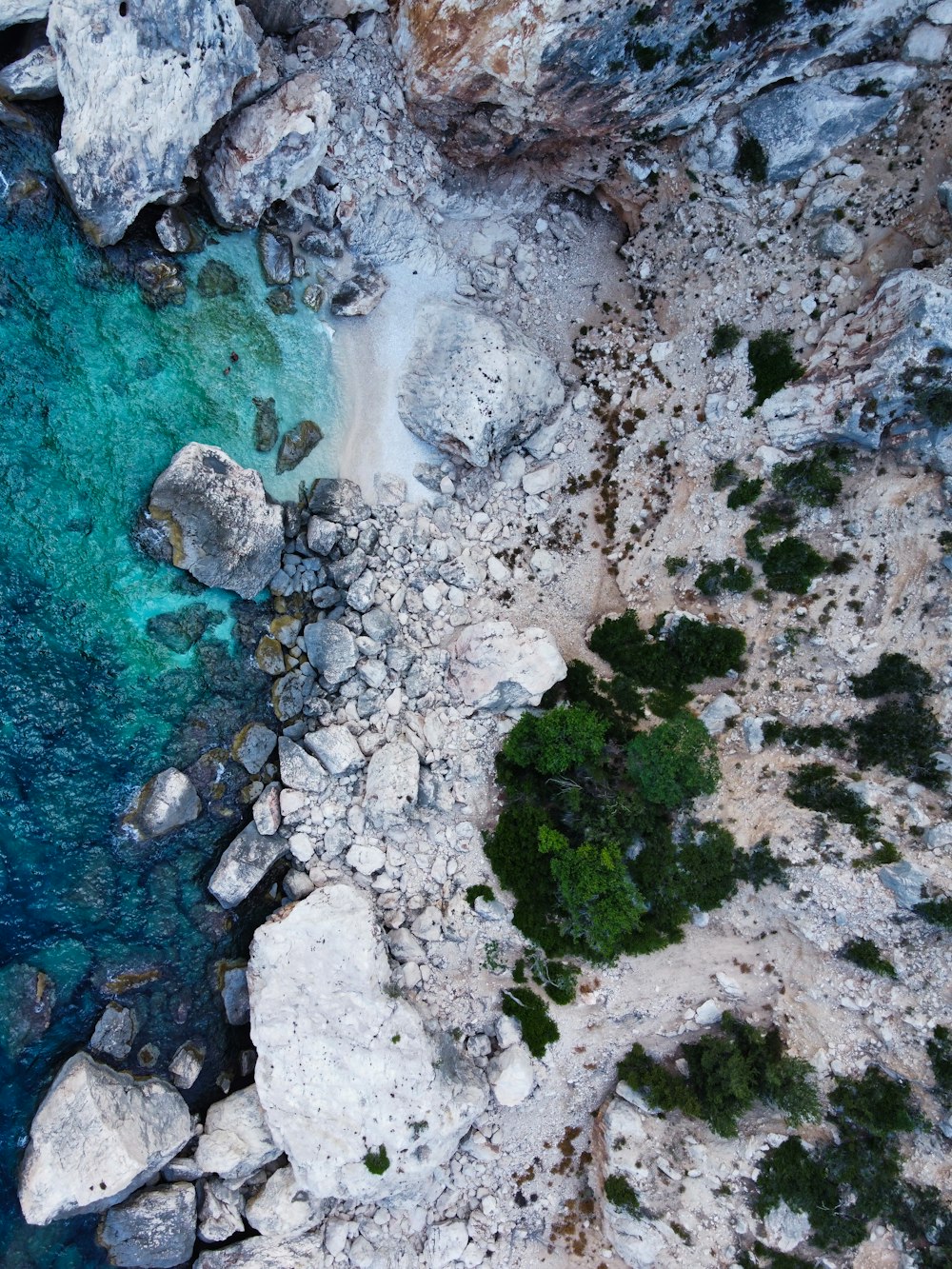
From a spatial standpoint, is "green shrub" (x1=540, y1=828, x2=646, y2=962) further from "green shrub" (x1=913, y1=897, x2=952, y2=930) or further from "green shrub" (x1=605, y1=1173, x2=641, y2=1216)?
"green shrub" (x1=913, y1=897, x2=952, y2=930)

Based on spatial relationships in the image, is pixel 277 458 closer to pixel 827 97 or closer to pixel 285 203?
pixel 285 203

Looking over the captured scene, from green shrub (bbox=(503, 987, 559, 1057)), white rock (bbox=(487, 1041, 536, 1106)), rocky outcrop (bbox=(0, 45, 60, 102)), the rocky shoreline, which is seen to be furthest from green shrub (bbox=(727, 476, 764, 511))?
rocky outcrop (bbox=(0, 45, 60, 102))

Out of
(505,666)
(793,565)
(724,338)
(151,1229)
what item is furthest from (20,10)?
(151,1229)

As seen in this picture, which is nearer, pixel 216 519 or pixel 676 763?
pixel 676 763

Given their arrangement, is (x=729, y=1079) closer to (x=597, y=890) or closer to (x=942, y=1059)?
(x=942, y=1059)

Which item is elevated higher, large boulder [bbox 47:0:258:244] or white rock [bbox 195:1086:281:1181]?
large boulder [bbox 47:0:258:244]

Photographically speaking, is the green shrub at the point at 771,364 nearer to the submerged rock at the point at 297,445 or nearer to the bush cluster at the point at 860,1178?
the submerged rock at the point at 297,445

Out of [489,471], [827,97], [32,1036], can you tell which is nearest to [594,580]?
[489,471]
